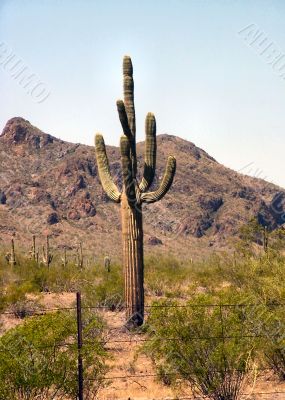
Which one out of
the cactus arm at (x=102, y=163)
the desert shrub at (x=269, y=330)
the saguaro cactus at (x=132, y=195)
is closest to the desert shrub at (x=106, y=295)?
the saguaro cactus at (x=132, y=195)

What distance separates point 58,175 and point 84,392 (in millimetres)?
81334

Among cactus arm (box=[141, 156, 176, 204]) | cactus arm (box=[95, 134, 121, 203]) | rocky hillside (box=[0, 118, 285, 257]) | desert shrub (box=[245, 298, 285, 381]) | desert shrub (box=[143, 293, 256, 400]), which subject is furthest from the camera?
rocky hillside (box=[0, 118, 285, 257])

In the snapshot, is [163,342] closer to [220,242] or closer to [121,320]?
[121,320]

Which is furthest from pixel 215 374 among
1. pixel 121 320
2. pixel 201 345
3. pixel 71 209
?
pixel 71 209

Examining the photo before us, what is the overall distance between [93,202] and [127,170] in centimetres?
6951

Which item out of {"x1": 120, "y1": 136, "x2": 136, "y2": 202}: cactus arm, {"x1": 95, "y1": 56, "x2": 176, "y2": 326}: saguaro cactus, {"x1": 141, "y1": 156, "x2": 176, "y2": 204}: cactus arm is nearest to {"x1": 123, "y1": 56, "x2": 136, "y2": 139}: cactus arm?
{"x1": 95, "y1": 56, "x2": 176, "y2": 326}: saguaro cactus

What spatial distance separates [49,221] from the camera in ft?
251

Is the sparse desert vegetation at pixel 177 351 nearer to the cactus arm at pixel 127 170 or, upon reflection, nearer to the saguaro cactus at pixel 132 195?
the saguaro cactus at pixel 132 195

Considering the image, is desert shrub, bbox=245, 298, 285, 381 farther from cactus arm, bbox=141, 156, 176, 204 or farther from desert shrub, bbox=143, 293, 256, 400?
cactus arm, bbox=141, 156, 176, 204

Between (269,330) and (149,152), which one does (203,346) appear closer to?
(269,330)

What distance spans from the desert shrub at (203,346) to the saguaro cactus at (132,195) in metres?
5.71

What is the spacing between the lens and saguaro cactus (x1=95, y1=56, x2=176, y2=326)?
585 inches

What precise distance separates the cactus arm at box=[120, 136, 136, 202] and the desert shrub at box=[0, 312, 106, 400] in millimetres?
7027

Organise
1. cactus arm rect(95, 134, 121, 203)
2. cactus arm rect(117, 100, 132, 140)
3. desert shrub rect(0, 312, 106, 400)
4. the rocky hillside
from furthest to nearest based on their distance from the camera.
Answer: the rocky hillside → cactus arm rect(95, 134, 121, 203) → cactus arm rect(117, 100, 132, 140) → desert shrub rect(0, 312, 106, 400)
